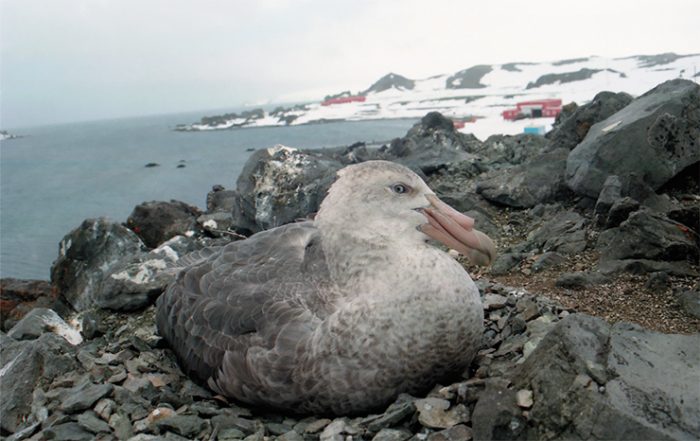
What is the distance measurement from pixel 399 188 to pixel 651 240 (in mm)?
2640

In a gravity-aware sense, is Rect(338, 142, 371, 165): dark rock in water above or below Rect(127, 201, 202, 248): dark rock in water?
above

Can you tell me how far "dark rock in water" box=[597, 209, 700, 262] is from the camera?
5.10 m

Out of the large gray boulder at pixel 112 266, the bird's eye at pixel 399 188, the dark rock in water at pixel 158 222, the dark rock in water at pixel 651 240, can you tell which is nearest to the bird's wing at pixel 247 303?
the bird's eye at pixel 399 188

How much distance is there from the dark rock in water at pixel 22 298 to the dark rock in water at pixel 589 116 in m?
8.05

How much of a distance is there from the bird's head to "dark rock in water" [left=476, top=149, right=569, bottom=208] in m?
4.41

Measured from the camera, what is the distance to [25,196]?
22.6m

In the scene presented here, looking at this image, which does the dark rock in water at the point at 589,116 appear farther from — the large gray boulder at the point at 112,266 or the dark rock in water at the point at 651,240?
the large gray boulder at the point at 112,266

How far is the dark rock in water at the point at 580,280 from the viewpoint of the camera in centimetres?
505

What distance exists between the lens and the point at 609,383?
9.29ft

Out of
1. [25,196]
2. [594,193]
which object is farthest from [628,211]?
[25,196]

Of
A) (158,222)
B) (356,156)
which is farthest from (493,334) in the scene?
(356,156)

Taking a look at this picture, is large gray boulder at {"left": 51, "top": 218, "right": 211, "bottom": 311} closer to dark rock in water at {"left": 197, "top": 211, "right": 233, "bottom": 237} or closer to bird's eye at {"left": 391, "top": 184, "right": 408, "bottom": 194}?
dark rock in water at {"left": 197, "top": 211, "right": 233, "bottom": 237}

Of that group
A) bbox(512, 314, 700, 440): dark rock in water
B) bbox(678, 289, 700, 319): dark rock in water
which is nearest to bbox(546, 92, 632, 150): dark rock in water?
bbox(678, 289, 700, 319): dark rock in water

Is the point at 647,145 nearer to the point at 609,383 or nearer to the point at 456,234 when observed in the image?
the point at 456,234
